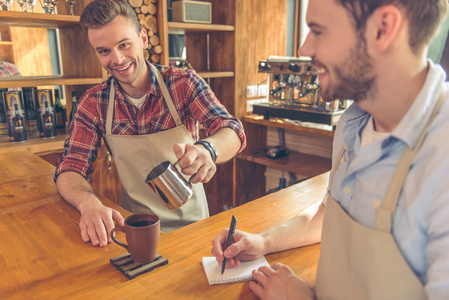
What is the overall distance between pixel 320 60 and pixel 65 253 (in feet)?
2.81

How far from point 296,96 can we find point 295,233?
2.16 m

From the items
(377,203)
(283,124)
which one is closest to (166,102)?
(377,203)

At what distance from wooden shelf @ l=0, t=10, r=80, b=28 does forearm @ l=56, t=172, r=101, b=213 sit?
115cm

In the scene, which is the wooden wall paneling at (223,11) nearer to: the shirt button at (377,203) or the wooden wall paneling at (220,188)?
the wooden wall paneling at (220,188)

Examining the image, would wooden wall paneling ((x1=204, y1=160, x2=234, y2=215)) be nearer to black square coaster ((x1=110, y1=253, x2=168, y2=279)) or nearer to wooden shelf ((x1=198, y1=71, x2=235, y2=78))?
wooden shelf ((x1=198, y1=71, x2=235, y2=78))

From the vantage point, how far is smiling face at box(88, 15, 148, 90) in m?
1.60

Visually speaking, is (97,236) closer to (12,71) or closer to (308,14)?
(308,14)

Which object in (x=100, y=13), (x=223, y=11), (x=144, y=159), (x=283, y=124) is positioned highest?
(x=223, y=11)

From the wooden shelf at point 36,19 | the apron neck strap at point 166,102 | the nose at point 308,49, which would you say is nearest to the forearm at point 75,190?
the apron neck strap at point 166,102

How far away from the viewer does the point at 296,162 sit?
3.18 meters

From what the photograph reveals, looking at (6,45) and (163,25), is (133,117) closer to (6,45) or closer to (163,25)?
(163,25)

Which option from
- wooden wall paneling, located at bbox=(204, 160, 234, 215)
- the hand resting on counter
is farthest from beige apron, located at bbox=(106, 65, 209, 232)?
wooden wall paneling, located at bbox=(204, 160, 234, 215)

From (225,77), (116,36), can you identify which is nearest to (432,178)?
(116,36)

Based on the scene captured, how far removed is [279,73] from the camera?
121 inches
